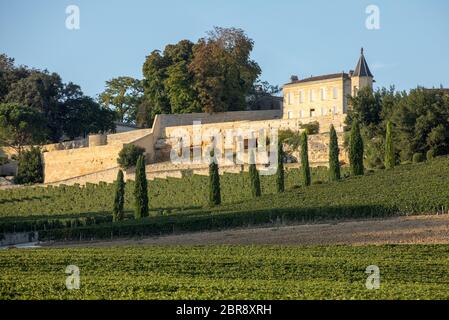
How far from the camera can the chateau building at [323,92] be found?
220 ft

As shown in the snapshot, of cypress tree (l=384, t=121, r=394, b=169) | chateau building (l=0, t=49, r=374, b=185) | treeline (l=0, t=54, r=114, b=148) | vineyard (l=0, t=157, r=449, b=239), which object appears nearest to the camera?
vineyard (l=0, t=157, r=449, b=239)

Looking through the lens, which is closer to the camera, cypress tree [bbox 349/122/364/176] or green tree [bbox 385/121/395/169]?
cypress tree [bbox 349/122/364/176]

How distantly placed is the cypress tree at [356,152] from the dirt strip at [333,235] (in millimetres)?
9239

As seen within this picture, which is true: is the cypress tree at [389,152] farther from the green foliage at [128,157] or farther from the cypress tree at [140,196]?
the green foliage at [128,157]

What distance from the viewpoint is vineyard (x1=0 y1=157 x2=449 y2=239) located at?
145ft

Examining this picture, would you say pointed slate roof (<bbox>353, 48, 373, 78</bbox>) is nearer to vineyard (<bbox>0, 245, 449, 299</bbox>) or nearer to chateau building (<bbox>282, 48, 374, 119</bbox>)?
chateau building (<bbox>282, 48, 374, 119</bbox>)

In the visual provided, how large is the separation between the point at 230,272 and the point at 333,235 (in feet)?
36.9

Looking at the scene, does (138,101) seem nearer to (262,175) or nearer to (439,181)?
(262,175)

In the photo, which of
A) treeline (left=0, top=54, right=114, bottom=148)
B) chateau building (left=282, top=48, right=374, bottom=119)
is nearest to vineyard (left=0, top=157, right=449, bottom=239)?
chateau building (left=282, top=48, right=374, bottom=119)

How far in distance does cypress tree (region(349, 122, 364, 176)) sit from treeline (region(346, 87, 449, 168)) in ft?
5.32

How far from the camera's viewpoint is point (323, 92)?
6906 cm

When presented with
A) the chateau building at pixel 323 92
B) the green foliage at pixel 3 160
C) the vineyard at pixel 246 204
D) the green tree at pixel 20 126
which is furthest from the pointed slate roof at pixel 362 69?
the green foliage at pixel 3 160

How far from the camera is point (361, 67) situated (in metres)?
67.1
